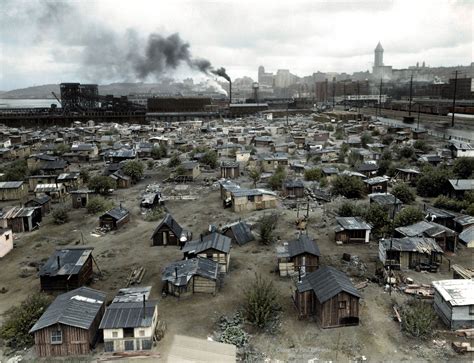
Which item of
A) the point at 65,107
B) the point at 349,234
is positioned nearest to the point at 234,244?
the point at 349,234

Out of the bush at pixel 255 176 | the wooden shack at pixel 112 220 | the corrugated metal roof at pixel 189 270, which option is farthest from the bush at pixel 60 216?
the bush at pixel 255 176

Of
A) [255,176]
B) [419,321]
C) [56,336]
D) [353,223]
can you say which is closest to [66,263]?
[56,336]

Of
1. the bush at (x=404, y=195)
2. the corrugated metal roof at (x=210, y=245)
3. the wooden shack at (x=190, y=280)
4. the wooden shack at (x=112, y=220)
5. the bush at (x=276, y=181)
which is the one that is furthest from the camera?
the bush at (x=276, y=181)

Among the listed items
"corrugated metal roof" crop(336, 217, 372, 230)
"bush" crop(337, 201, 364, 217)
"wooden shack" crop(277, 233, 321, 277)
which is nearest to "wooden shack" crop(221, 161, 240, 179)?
"bush" crop(337, 201, 364, 217)

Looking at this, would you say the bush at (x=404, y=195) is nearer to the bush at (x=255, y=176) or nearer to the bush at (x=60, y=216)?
the bush at (x=255, y=176)

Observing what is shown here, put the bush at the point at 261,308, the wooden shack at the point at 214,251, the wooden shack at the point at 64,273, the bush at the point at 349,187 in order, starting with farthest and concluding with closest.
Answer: the bush at the point at 349,187, the wooden shack at the point at 214,251, the wooden shack at the point at 64,273, the bush at the point at 261,308

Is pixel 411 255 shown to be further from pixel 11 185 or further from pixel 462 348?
pixel 11 185
